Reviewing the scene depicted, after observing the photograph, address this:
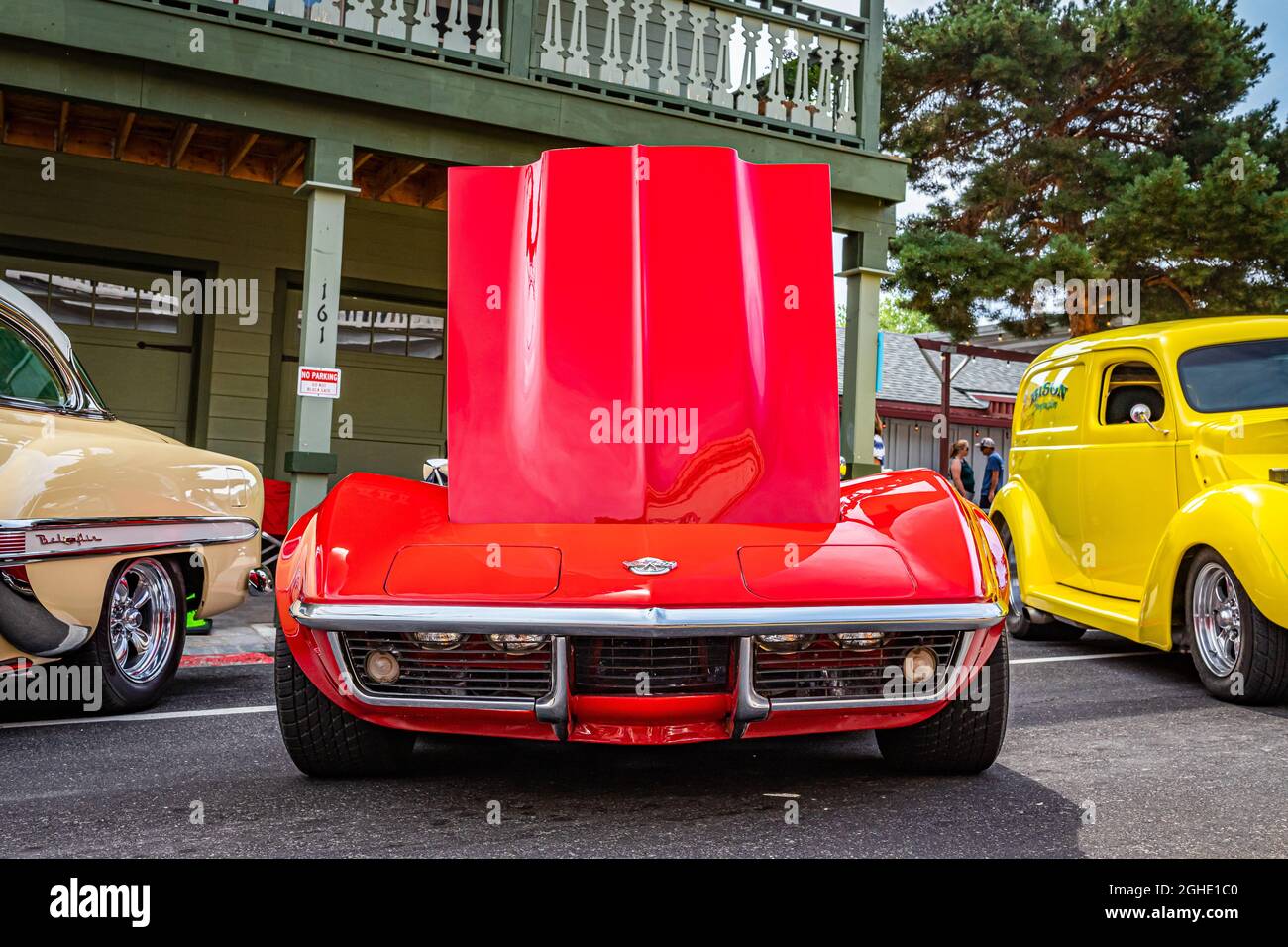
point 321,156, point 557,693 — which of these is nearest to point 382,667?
point 557,693

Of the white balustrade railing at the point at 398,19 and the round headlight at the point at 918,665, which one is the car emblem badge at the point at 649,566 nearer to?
the round headlight at the point at 918,665

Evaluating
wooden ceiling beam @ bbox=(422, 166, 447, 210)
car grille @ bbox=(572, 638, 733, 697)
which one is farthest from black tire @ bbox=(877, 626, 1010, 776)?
wooden ceiling beam @ bbox=(422, 166, 447, 210)

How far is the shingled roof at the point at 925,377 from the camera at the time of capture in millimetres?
31250

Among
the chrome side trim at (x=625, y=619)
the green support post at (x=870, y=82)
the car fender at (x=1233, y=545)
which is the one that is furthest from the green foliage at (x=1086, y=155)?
the chrome side trim at (x=625, y=619)

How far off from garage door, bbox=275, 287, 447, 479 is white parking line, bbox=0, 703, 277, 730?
7.27 meters

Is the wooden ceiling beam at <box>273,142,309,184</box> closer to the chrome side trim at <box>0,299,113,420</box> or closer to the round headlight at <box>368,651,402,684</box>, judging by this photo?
the chrome side trim at <box>0,299,113,420</box>

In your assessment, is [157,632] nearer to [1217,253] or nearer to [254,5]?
[254,5]

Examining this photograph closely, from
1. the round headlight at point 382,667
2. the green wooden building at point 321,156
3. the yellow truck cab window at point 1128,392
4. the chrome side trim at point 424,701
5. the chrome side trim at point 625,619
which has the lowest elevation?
the chrome side trim at point 424,701

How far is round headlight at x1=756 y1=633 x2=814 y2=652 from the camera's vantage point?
381cm

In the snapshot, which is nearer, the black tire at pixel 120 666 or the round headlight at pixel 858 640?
the round headlight at pixel 858 640

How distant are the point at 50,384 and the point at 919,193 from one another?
19156 mm

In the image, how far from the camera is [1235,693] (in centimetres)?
603

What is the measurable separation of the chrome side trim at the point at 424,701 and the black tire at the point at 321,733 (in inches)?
10.1

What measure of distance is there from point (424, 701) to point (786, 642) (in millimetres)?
1063
